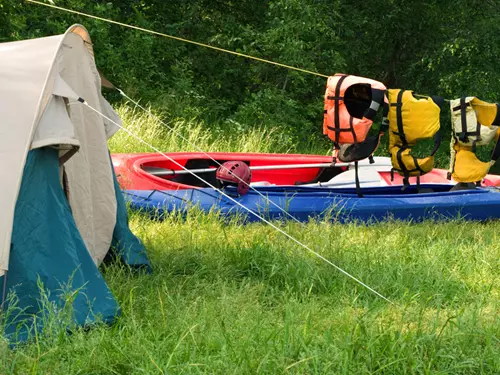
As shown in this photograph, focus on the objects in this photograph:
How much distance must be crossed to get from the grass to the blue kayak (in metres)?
0.21

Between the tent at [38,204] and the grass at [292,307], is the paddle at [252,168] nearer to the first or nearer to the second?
the grass at [292,307]

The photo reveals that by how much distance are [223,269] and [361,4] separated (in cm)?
1107

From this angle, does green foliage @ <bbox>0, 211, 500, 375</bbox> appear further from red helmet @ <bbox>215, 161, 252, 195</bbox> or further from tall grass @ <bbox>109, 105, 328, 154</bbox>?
tall grass @ <bbox>109, 105, 328, 154</bbox>

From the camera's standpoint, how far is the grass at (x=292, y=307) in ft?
9.82

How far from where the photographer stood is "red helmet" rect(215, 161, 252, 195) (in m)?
6.00

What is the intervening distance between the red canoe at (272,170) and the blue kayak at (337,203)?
0.44 meters

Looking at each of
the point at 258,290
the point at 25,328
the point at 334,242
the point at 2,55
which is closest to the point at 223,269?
the point at 258,290

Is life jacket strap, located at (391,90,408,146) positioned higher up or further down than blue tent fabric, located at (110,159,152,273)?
higher up

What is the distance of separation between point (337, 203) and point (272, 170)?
1.41 metres

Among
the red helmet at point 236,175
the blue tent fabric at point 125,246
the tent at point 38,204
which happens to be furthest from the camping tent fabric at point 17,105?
the red helmet at point 236,175

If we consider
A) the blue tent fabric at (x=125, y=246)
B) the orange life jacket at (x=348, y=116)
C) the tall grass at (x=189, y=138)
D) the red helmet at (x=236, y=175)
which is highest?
the orange life jacket at (x=348, y=116)

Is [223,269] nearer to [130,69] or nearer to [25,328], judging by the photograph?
[25,328]

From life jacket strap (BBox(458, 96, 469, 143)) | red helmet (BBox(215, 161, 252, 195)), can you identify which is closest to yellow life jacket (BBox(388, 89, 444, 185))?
life jacket strap (BBox(458, 96, 469, 143))

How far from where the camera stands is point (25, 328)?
3.37 m
